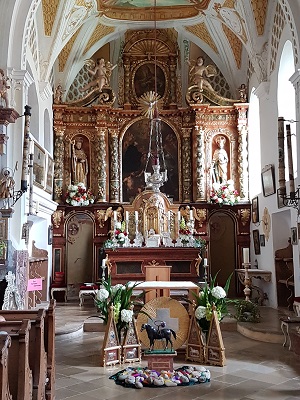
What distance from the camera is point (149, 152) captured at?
1694cm

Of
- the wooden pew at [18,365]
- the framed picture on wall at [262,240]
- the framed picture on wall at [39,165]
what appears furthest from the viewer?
the framed picture on wall at [262,240]

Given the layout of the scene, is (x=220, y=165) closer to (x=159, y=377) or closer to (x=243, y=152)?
→ (x=243, y=152)

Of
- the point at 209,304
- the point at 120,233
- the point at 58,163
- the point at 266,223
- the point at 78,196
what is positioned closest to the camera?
the point at 209,304

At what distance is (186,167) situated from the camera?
17.0 metres

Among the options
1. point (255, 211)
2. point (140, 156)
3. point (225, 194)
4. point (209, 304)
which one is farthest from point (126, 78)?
point (209, 304)

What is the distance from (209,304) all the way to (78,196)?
356 inches

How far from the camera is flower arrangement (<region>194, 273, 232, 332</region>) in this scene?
7.99 metres

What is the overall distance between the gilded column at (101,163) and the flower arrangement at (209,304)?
29.2 feet

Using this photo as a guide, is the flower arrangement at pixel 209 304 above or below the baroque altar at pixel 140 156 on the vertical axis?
below

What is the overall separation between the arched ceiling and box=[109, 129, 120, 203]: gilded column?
2602mm

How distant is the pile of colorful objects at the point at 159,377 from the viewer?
654 cm

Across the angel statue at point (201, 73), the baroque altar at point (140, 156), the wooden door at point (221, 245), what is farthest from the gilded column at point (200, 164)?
the angel statue at point (201, 73)

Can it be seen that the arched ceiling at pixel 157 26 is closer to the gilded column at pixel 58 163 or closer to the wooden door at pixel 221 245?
the gilded column at pixel 58 163

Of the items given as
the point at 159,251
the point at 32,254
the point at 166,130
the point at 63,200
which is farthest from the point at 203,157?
the point at 32,254
